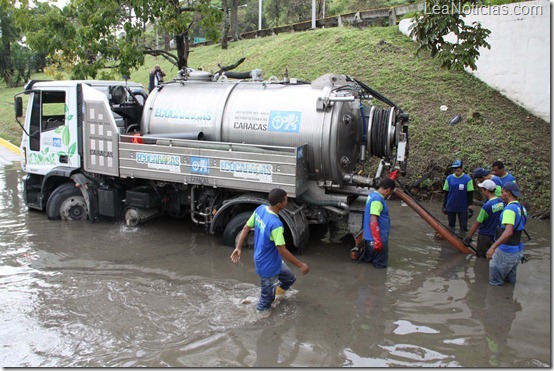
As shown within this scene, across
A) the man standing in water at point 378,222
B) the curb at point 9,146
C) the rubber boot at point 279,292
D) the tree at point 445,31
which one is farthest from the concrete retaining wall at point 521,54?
the curb at point 9,146

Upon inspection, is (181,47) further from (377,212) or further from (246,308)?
(246,308)

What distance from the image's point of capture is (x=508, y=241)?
625cm

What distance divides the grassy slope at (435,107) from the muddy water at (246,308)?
2794 millimetres

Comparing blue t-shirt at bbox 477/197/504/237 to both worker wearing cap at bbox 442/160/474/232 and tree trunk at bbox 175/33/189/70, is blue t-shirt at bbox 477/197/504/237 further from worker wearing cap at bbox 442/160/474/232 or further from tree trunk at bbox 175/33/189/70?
tree trunk at bbox 175/33/189/70

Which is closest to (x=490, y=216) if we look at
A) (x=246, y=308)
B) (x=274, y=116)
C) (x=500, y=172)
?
(x=500, y=172)

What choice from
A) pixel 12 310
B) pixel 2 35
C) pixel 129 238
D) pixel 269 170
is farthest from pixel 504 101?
pixel 2 35

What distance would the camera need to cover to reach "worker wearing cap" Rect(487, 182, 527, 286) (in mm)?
6039

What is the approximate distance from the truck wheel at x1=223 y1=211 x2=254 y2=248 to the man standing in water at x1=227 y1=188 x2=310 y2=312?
2.21 meters

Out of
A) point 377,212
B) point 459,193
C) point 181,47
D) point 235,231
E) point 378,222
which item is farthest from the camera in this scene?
point 181,47

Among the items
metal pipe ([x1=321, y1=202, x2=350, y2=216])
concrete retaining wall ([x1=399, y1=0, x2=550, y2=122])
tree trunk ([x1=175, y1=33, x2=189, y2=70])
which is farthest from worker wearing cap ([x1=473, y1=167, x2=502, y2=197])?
tree trunk ([x1=175, y1=33, x2=189, y2=70])

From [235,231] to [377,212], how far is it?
7.94 ft

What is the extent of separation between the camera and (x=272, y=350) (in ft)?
16.2

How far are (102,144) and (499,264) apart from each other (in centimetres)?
676

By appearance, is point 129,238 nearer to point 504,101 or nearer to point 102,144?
point 102,144
